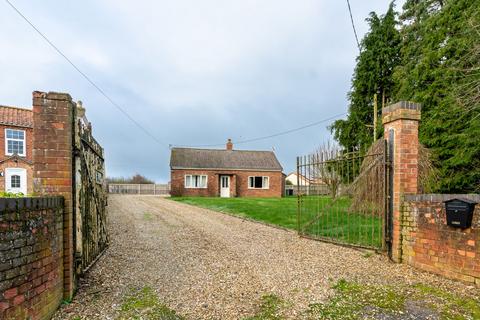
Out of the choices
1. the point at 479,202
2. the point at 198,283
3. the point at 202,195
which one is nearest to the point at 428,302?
the point at 479,202

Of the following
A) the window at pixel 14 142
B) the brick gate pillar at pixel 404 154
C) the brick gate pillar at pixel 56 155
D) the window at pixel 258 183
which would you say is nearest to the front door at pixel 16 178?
the window at pixel 14 142

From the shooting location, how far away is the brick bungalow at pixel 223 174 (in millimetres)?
27344

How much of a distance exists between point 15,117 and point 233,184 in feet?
62.1

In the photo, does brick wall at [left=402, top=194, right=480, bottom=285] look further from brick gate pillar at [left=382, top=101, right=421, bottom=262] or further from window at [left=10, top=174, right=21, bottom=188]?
window at [left=10, top=174, right=21, bottom=188]

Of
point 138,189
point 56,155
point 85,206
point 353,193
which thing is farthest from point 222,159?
point 56,155

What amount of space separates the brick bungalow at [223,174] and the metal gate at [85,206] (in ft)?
68.9

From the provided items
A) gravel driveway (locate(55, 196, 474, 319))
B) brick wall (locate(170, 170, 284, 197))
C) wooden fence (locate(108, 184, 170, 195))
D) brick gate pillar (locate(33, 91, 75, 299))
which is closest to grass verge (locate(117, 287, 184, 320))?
gravel driveway (locate(55, 196, 474, 319))

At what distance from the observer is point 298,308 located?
3418 mm

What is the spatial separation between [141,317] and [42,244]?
1321 millimetres

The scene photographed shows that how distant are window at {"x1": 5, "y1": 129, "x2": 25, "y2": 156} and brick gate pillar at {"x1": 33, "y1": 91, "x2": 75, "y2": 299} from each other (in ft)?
77.6

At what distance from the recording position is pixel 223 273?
4742mm

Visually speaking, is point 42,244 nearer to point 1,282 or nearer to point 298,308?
point 1,282

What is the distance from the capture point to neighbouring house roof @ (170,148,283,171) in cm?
2791

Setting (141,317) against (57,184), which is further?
(57,184)
